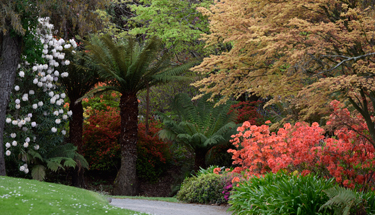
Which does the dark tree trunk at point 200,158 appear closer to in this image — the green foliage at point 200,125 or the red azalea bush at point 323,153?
the green foliage at point 200,125

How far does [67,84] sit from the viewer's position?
1249 cm

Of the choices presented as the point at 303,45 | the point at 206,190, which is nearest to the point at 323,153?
the point at 303,45

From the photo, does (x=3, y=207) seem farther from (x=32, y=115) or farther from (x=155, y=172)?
(x=155, y=172)

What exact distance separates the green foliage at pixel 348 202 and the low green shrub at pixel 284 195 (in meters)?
0.24

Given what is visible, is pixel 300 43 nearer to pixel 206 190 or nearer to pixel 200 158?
pixel 206 190

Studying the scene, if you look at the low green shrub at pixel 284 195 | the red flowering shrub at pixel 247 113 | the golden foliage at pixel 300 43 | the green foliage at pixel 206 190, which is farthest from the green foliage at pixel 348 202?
the red flowering shrub at pixel 247 113

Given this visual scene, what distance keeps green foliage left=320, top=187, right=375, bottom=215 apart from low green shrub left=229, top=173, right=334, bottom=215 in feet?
0.78

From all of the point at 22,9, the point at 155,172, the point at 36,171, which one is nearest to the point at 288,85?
the point at 22,9

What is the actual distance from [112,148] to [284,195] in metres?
9.21

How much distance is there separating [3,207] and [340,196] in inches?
192

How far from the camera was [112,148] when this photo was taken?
14062 mm

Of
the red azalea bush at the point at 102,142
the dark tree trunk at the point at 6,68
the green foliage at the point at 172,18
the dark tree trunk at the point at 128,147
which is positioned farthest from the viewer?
the red azalea bush at the point at 102,142

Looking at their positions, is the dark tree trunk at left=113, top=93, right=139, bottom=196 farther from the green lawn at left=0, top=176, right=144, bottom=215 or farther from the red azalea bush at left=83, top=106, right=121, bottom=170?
the green lawn at left=0, top=176, right=144, bottom=215

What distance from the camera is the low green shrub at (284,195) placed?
5777mm
